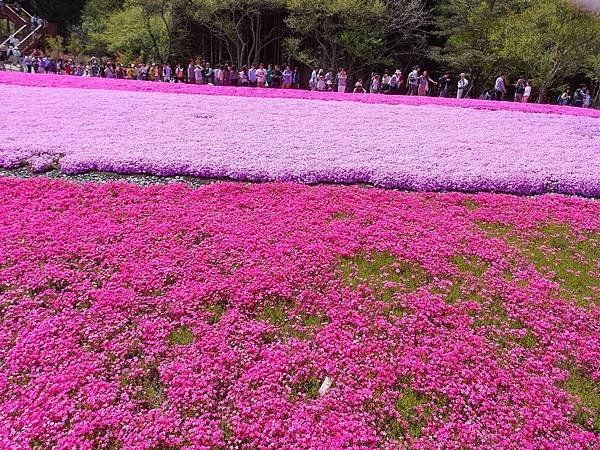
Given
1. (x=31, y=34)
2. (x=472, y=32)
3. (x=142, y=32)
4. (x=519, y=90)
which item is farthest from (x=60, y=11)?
(x=519, y=90)

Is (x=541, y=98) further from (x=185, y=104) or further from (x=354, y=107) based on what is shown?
(x=185, y=104)

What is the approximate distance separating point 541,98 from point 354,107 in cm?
2108

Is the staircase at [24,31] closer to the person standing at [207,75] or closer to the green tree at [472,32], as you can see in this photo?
the person standing at [207,75]

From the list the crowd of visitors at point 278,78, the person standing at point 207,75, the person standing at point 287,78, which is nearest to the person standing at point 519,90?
the crowd of visitors at point 278,78

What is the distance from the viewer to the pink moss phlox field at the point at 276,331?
18.3 ft

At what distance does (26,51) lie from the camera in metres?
45.1

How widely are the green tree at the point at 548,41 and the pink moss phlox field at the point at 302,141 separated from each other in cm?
1318

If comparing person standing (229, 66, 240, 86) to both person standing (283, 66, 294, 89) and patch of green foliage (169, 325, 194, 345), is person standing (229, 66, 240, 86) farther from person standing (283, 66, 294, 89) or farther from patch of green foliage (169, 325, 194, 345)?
patch of green foliage (169, 325, 194, 345)

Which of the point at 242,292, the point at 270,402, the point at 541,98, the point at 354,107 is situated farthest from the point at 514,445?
the point at 541,98

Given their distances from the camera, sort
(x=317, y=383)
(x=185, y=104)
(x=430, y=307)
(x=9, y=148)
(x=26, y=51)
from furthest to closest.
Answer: (x=26, y=51) < (x=185, y=104) < (x=9, y=148) < (x=430, y=307) < (x=317, y=383)

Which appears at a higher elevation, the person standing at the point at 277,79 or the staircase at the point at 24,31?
Result: the staircase at the point at 24,31

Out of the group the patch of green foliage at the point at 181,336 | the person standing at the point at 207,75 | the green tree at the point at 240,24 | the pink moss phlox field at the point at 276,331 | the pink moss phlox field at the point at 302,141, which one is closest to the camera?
the pink moss phlox field at the point at 276,331

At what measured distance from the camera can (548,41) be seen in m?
35.8

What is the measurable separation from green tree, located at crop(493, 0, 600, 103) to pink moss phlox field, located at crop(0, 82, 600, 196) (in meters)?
13.2
